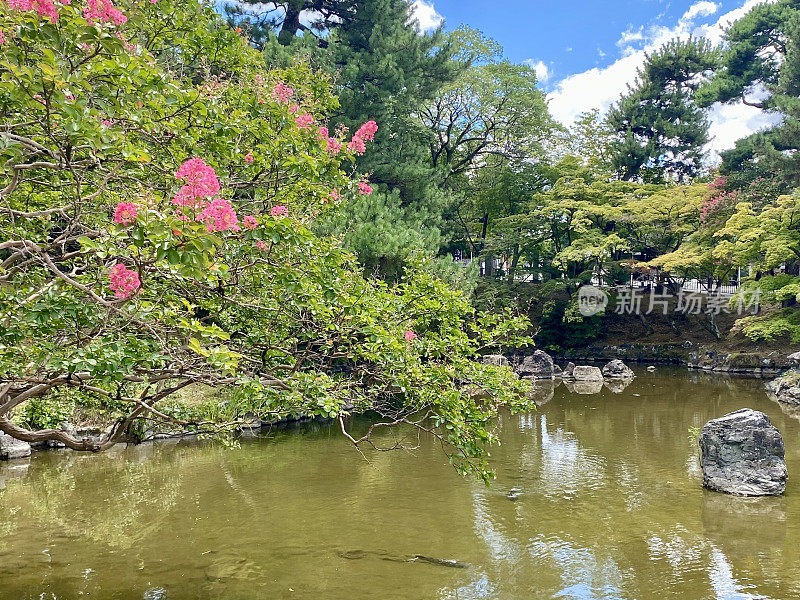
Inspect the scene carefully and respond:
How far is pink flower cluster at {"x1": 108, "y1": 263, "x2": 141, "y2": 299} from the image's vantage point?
3818mm

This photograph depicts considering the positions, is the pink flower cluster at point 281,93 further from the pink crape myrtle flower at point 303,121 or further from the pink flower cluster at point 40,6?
the pink flower cluster at point 40,6

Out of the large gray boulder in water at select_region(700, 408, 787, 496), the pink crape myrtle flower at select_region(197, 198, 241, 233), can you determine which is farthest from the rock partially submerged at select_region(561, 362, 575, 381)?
the pink crape myrtle flower at select_region(197, 198, 241, 233)

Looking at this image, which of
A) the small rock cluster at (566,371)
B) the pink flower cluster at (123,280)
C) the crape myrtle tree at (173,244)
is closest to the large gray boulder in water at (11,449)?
the crape myrtle tree at (173,244)

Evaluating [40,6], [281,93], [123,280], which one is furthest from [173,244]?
[281,93]

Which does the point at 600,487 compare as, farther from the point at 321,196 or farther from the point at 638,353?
the point at 638,353

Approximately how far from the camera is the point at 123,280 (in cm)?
384

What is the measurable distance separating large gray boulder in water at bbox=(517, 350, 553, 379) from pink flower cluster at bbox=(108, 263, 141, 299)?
71.4 feet

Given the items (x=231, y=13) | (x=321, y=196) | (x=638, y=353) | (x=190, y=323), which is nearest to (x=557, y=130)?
(x=638, y=353)

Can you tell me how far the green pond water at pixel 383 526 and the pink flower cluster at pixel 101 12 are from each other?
5.34 m

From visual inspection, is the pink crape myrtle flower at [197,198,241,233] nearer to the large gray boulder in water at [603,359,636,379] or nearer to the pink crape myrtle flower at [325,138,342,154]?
the pink crape myrtle flower at [325,138,342,154]

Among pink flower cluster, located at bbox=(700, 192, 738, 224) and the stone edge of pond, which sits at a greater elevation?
pink flower cluster, located at bbox=(700, 192, 738, 224)

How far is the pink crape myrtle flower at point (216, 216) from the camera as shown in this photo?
3.55 m

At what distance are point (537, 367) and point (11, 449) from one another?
18.9m

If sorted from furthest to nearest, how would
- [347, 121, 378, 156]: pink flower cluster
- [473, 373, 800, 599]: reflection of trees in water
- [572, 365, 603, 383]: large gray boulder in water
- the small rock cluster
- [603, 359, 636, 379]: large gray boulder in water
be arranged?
[603, 359, 636, 379]: large gray boulder in water
the small rock cluster
[572, 365, 603, 383]: large gray boulder in water
[473, 373, 800, 599]: reflection of trees in water
[347, 121, 378, 156]: pink flower cluster
